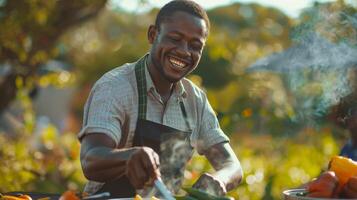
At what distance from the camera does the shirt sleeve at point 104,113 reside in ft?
8.93

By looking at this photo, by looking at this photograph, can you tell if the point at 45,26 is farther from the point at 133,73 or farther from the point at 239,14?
the point at 239,14

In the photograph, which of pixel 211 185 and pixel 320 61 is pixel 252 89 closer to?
pixel 320 61

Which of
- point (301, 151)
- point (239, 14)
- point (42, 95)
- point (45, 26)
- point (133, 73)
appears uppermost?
point (239, 14)

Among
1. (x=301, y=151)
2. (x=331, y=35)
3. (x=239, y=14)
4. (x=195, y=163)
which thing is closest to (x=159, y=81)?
(x=331, y=35)

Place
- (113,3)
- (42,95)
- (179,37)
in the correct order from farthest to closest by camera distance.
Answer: (42,95), (113,3), (179,37)

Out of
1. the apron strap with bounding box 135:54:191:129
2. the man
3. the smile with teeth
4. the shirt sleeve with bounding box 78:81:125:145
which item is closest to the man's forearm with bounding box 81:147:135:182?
the man

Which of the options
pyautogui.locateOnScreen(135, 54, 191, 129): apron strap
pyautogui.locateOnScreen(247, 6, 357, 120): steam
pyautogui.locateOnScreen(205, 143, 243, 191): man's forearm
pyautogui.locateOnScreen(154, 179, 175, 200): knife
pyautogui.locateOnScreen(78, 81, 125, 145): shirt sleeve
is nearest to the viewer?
pyautogui.locateOnScreen(154, 179, 175, 200): knife

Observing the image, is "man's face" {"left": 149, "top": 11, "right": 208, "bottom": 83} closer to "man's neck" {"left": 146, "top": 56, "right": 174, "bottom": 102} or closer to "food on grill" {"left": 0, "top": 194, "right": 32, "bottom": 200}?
"man's neck" {"left": 146, "top": 56, "right": 174, "bottom": 102}

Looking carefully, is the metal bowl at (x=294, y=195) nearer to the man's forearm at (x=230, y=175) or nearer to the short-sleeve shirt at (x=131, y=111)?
the man's forearm at (x=230, y=175)

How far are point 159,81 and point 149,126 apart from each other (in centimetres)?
20

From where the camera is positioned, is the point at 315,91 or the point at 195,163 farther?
the point at 195,163

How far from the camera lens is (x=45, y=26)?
20.4 feet

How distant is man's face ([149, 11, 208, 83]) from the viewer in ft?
9.44

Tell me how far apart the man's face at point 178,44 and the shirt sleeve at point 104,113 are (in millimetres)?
238
